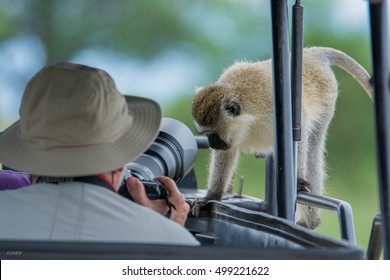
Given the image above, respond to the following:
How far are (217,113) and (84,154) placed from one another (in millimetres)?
2278

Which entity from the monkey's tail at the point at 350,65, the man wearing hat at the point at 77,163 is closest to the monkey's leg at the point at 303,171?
the monkey's tail at the point at 350,65

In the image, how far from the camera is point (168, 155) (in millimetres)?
2283

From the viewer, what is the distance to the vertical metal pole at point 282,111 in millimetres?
2037

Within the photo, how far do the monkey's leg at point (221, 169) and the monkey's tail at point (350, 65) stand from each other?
821mm

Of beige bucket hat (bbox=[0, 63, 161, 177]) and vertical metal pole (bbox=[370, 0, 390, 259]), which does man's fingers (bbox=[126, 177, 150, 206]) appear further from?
vertical metal pole (bbox=[370, 0, 390, 259])

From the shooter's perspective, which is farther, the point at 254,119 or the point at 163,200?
the point at 254,119

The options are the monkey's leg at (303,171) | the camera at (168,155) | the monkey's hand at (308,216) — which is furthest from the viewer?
the monkey's hand at (308,216)

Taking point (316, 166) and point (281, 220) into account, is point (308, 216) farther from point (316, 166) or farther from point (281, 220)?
point (281, 220)

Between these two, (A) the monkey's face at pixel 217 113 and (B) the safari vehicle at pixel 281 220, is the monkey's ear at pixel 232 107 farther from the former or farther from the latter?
(B) the safari vehicle at pixel 281 220

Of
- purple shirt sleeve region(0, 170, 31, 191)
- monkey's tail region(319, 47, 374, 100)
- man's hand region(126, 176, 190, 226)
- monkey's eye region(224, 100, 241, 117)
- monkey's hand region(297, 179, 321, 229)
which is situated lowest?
monkey's hand region(297, 179, 321, 229)

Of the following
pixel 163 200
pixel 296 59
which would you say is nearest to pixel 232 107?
pixel 296 59

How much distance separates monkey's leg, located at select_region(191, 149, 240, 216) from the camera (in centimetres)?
356

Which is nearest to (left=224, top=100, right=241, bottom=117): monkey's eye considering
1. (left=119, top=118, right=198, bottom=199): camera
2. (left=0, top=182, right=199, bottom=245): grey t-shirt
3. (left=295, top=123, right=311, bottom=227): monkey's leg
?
(left=295, top=123, right=311, bottom=227): monkey's leg

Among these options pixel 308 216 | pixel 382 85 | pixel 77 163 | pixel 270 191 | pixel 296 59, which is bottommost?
pixel 308 216
